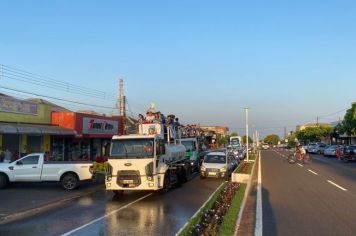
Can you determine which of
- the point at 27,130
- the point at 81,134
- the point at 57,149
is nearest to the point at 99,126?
A: the point at 81,134

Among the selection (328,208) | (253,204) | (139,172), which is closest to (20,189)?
(139,172)

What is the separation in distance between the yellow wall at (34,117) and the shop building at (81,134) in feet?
2.66

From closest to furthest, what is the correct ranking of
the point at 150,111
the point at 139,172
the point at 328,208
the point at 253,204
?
the point at 328,208 < the point at 253,204 < the point at 139,172 < the point at 150,111

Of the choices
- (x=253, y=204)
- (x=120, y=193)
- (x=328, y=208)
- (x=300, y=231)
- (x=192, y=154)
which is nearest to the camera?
(x=300, y=231)

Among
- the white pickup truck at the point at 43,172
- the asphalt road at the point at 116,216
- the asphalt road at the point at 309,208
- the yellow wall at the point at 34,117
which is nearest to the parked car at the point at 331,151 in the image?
the yellow wall at the point at 34,117

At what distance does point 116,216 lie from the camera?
1345 cm

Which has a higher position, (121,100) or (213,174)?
(121,100)

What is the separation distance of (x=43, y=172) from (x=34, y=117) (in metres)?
11.8

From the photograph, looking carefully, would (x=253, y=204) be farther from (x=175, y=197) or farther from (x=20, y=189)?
(x=20, y=189)

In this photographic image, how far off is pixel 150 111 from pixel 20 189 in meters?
7.09

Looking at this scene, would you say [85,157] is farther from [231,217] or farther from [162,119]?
[231,217]

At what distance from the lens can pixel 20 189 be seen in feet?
70.4

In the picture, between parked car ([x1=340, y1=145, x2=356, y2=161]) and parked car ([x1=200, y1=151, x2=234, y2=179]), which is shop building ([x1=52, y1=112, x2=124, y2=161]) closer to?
parked car ([x1=200, y1=151, x2=234, y2=179])

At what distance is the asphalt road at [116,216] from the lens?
11250 millimetres
